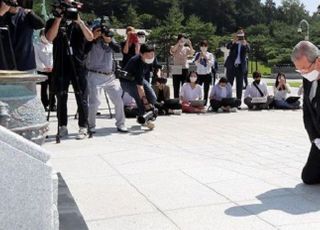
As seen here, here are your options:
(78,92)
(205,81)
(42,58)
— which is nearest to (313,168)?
(78,92)

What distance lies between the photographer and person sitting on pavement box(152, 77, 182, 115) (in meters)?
11.1

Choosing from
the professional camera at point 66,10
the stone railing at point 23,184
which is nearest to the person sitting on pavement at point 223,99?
the professional camera at point 66,10

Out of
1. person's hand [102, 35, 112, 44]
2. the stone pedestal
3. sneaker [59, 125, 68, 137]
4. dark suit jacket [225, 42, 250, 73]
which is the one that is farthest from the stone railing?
dark suit jacket [225, 42, 250, 73]

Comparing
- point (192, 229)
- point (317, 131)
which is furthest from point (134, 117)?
point (192, 229)

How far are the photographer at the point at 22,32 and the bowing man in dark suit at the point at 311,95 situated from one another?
2719 millimetres

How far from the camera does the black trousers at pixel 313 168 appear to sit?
4.81 meters

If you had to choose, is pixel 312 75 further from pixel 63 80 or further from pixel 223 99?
pixel 223 99

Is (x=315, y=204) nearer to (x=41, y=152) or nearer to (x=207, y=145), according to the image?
(x=41, y=152)

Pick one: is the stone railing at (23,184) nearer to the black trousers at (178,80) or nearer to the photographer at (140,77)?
the photographer at (140,77)

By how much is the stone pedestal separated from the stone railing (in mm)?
362

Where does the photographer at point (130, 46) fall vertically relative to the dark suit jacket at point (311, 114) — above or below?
above

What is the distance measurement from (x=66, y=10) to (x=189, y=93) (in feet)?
17.3

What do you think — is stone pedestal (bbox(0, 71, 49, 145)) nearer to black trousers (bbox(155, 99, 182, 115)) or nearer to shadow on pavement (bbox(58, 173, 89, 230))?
shadow on pavement (bbox(58, 173, 89, 230))

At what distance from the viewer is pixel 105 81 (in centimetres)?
815
